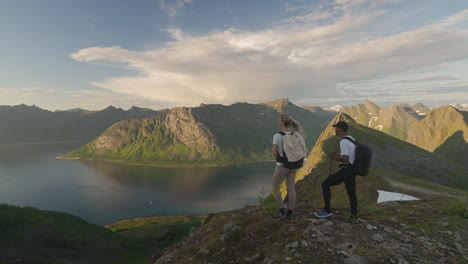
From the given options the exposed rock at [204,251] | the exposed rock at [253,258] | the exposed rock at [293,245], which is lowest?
the exposed rock at [204,251]

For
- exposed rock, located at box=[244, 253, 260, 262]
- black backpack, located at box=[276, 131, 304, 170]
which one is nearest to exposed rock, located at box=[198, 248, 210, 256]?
exposed rock, located at box=[244, 253, 260, 262]

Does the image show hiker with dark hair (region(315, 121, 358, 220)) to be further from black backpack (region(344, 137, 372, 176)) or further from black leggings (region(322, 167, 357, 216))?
black backpack (region(344, 137, 372, 176))

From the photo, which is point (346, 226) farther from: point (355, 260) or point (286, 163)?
point (286, 163)

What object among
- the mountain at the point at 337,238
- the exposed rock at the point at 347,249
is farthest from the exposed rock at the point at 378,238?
the exposed rock at the point at 347,249

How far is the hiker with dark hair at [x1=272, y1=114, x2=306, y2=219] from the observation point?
A: 11.1 metres

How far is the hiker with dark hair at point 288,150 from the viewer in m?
11.1

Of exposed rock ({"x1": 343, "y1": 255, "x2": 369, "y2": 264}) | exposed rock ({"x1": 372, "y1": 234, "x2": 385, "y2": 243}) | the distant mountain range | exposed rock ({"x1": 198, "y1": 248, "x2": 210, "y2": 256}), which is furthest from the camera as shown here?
the distant mountain range

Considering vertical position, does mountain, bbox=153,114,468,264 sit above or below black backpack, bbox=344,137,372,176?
below

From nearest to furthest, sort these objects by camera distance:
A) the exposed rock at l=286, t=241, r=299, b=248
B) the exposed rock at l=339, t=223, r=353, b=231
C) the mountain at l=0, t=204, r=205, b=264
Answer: the exposed rock at l=286, t=241, r=299, b=248 < the exposed rock at l=339, t=223, r=353, b=231 < the mountain at l=0, t=204, r=205, b=264

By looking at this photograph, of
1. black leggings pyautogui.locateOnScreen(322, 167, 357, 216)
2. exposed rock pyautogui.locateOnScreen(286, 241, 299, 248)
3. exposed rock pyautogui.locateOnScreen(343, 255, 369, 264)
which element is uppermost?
black leggings pyautogui.locateOnScreen(322, 167, 357, 216)

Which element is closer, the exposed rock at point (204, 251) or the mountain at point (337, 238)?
the mountain at point (337, 238)

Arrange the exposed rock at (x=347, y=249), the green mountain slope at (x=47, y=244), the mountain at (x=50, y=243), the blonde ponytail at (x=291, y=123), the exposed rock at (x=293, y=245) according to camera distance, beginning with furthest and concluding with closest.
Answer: the mountain at (x=50, y=243)
the green mountain slope at (x=47, y=244)
the blonde ponytail at (x=291, y=123)
the exposed rock at (x=293, y=245)
the exposed rock at (x=347, y=249)

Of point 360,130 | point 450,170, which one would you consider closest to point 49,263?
point 450,170

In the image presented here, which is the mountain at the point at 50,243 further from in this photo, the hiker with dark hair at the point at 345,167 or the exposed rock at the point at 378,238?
the exposed rock at the point at 378,238
